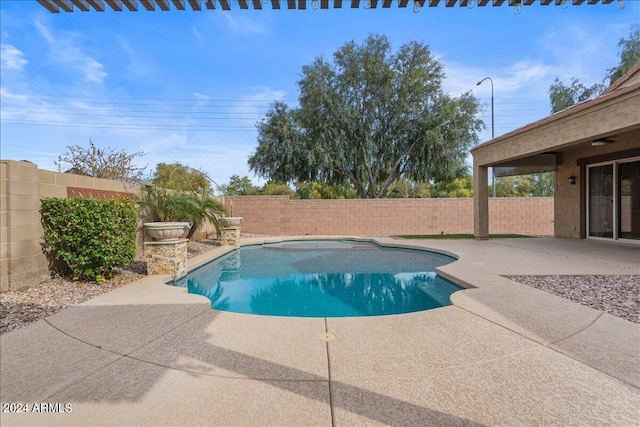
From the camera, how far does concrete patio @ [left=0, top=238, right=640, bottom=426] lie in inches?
73.5

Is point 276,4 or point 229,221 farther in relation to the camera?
point 229,221

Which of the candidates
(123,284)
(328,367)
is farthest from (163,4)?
(123,284)

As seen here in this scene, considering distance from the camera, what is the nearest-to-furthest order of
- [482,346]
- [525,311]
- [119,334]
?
[482,346] < [119,334] < [525,311]

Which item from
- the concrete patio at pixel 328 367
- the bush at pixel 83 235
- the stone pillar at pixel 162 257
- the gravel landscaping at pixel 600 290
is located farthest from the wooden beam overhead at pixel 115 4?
the gravel landscaping at pixel 600 290

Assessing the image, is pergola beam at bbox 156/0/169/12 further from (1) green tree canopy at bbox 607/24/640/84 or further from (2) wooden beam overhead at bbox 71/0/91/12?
(1) green tree canopy at bbox 607/24/640/84

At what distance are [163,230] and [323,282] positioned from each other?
130 inches

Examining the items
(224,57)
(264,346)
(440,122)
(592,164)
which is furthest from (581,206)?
(224,57)

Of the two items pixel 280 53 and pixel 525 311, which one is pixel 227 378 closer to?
pixel 525 311

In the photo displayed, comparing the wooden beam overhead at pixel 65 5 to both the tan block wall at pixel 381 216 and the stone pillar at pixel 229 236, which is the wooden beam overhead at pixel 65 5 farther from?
the tan block wall at pixel 381 216

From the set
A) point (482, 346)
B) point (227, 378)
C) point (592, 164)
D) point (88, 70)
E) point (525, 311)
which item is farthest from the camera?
point (88, 70)

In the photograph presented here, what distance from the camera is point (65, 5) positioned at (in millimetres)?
2547

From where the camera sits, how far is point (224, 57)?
1566cm

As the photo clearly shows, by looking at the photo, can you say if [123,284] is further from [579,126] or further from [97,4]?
[579,126]

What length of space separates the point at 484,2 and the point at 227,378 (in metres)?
3.77
